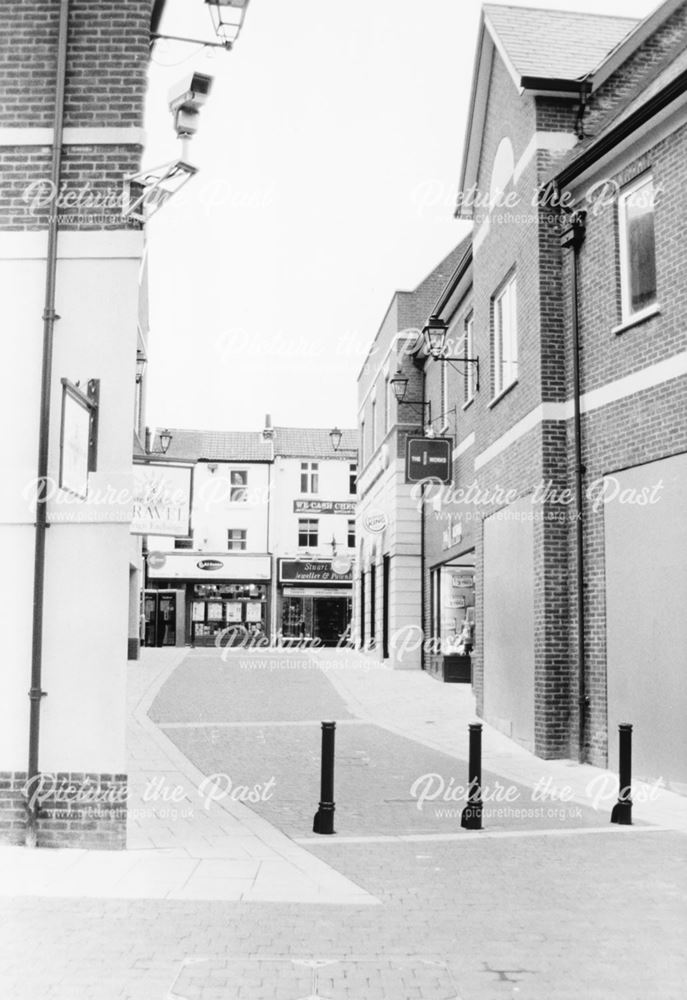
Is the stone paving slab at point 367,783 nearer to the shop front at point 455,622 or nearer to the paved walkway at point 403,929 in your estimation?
the paved walkway at point 403,929

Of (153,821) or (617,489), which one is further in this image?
(617,489)

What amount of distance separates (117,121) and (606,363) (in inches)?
237

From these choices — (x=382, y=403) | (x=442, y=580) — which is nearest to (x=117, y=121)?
(x=442, y=580)

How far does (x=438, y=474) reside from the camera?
21766mm

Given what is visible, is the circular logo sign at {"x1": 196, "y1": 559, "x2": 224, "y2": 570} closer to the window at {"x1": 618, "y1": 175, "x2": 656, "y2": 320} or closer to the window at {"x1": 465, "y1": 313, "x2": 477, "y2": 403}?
the window at {"x1": 465, "y1": 313, "x2": 477, "y2": 403}

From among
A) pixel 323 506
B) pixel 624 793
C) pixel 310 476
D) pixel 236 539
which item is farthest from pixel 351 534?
pixel 624 793

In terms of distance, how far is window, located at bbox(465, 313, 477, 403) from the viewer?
19.3 meters

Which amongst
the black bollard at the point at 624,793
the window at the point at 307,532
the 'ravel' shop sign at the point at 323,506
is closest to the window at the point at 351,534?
the 'ravel' shop sign at the point at 323,506

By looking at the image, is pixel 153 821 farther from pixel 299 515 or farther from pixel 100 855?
pixel 299 515

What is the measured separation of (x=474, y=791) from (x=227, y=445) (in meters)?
44.9

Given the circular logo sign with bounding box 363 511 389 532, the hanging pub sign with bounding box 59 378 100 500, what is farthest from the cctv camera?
the circular logo sign with bounding box 363 511 389 532

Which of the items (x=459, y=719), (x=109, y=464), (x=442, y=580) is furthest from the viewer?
(x=442, y=580)

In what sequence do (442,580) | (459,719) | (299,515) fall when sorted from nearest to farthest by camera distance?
1. (459,719)
2. (442,580)
3. (299,515)

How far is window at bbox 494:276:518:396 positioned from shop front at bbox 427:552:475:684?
24.7 feet
